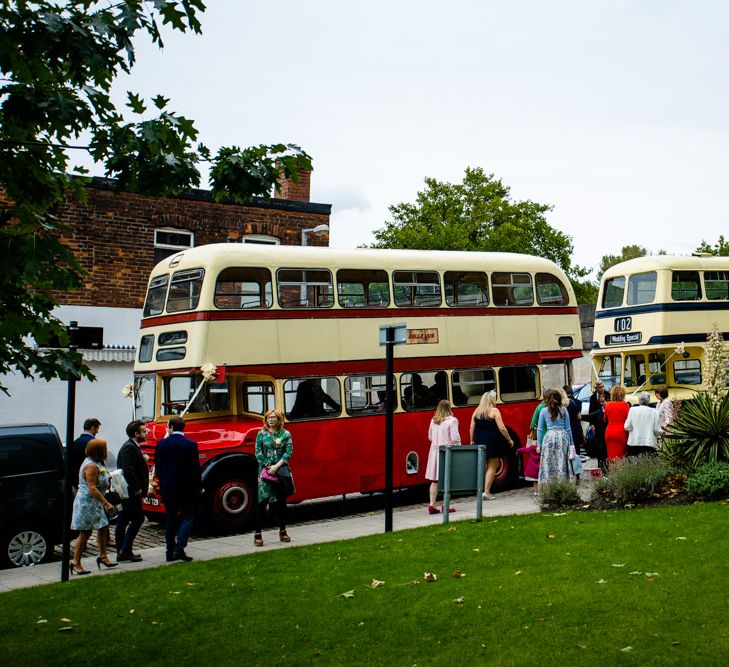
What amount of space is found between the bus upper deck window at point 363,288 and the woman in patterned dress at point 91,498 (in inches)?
234

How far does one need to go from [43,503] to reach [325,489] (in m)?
4.96

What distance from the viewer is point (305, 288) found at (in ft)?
53.0

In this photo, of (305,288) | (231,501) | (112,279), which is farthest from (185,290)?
(112,279)

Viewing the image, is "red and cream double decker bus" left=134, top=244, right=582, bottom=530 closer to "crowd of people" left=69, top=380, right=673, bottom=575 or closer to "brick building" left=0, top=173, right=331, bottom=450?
"crowd of people" left=69, top=380, right=673, bottom=575

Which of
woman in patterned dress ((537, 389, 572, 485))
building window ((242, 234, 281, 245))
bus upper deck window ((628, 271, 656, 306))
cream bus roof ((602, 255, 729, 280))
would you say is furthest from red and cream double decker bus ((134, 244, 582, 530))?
building window ((242, 234, 281, 245))

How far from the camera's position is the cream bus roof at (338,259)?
50.8 ft

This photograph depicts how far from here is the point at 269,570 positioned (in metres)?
10.8

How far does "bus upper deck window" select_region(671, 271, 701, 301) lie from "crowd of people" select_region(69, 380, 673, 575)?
8.24 meters

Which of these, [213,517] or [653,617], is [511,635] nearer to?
[653,617]

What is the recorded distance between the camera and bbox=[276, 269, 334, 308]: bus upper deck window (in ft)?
51.9

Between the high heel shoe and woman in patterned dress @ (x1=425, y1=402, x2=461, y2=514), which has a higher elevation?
woman in patterned dress @ (x1=425, y1=402, x2=461, y2=514)

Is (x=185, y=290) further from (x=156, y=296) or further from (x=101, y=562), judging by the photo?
(x=101, y=562)

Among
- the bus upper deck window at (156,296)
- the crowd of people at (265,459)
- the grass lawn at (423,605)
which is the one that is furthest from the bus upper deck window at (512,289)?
the grass lawn at (423,605)

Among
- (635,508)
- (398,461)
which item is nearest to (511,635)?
(635,508)
